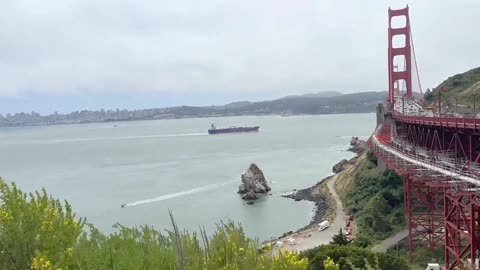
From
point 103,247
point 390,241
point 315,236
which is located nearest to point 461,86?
point 315,236

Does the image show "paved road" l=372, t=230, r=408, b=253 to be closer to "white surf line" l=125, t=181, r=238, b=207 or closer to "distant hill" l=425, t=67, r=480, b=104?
"white surf line" l=125, t=181, r=238, b=207

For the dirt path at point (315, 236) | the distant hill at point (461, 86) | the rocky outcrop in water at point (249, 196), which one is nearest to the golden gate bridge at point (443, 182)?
the dirt path at point (315, 236)

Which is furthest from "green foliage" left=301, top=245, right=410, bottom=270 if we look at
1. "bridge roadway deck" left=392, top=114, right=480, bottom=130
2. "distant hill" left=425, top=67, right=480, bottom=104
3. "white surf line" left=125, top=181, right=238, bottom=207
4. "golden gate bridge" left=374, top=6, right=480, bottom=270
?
"distant hill" left=425, top=67, right=480, bottom=104

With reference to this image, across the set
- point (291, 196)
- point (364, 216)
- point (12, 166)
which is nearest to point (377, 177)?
point (364, 216)

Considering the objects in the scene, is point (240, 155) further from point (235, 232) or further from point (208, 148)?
point (235, 232)

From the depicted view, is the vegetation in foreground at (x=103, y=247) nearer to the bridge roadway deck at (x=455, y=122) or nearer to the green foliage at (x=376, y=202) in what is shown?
the bridge roadway deck at (x=455, y=122)
